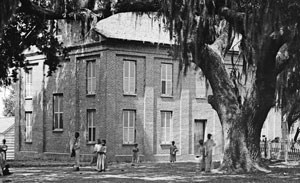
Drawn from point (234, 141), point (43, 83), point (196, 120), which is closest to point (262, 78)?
point (234, 141)

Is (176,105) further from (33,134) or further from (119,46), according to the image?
(33,134)

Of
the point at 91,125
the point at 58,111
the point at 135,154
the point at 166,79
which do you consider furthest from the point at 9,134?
the point at 135,154

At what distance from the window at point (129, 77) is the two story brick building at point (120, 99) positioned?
66mm

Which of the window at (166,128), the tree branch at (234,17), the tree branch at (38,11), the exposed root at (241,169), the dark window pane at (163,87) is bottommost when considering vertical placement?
the exposed root at (241,169)

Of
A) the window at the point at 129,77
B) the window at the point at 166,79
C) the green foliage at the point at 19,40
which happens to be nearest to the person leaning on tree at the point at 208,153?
the green foliage at the point at 19,40

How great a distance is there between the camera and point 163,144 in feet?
139

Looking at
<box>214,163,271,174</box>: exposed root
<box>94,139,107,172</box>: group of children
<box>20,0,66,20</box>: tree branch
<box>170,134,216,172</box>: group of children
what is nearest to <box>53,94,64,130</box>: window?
<box>94,139,107,172</box>: group of children

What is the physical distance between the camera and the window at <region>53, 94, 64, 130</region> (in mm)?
44000

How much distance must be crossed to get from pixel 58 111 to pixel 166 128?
7.93 metres

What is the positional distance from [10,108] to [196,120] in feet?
191

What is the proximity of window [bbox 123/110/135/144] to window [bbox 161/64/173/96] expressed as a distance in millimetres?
3192

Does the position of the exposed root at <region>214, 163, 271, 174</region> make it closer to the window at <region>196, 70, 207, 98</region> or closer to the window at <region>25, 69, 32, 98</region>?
the window at <region>196, 70, 207, 98</region>

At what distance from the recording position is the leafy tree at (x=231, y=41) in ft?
71.1

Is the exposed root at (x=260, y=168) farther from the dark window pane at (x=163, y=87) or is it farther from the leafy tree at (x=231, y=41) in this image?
the dark window pane at (x=163, y=87)
